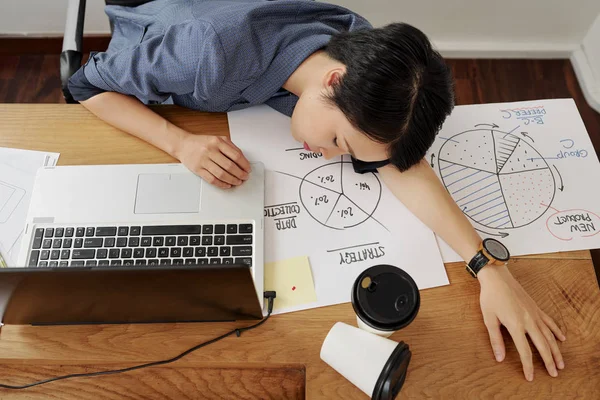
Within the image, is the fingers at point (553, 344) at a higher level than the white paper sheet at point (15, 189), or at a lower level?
higher

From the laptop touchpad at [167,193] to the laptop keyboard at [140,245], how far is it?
0.13 feet

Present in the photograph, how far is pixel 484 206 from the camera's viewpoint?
2.78ft

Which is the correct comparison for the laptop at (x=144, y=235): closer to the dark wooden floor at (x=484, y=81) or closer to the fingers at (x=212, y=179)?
the fingers at (x=212, y=179)

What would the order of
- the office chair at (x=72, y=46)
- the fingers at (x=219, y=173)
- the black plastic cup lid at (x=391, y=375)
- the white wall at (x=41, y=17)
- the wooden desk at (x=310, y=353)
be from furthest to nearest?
the white wall at (x=41, y=17)
the office chair at (x=72, y=46)
the fingers at (x=219, y=173)
the wooden desk at (x=310, y=353)
the black plastic cup lid at (x=391, y=375)

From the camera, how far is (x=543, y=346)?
2.36ft

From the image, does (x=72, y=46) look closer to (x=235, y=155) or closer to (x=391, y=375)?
(x=235, y=155)

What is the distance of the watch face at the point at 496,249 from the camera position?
0.75 metres

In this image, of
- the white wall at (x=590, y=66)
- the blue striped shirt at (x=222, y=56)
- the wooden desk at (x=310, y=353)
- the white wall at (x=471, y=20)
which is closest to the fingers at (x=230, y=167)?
the blue striped shirt at (x=222, y=56)

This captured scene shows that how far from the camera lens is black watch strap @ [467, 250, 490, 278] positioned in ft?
2.51

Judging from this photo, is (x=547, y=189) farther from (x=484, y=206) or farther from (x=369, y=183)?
(x=369, y=183)

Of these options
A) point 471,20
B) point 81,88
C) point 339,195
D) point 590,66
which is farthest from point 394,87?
point 590,66

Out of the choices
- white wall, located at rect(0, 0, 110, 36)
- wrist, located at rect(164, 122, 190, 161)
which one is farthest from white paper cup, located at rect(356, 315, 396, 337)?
white wall, located at rect(0, 0, 110, 36)

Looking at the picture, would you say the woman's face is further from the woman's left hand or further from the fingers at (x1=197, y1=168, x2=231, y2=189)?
the woman's left hand

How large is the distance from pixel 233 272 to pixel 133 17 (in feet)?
2.21
